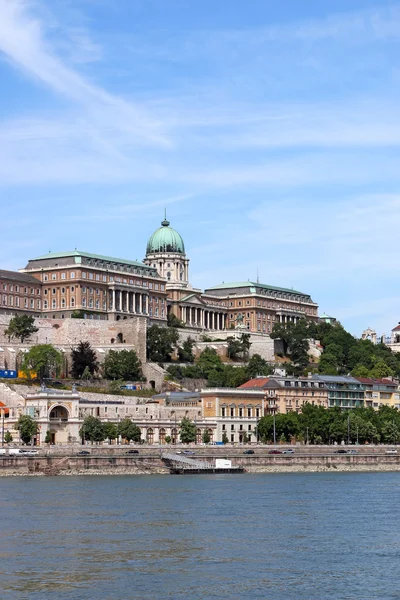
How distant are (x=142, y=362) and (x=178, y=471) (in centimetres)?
4299

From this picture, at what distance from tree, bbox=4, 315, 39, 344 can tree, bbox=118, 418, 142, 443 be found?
94.5 ft

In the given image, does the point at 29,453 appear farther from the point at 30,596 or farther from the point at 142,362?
the point at 30,596

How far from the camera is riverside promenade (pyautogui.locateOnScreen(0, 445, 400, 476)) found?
99312mm

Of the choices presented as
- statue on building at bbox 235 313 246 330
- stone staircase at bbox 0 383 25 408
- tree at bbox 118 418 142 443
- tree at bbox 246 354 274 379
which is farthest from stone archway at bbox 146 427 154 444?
statue on building at bbox 235 313 246 330

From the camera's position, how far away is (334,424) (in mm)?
127062

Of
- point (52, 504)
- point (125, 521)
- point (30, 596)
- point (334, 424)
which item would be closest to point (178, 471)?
point (334, 424)

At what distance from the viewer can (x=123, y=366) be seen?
466 feet

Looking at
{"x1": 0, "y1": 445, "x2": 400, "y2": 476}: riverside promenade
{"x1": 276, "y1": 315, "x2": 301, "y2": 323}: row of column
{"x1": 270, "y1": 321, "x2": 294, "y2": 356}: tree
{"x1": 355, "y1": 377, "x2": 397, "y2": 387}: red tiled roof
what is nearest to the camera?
{"x1": 0, "y1": 445, "x2": 400, "y2": 476}: riverside promenade

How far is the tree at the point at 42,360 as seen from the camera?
133000mm

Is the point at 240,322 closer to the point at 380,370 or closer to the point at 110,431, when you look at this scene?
the point at 380,370

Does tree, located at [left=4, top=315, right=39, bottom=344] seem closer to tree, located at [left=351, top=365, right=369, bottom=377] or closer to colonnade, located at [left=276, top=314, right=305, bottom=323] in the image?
tree, located at [left=351, top=365, right=369, bottom=377]

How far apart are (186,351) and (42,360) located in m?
30.6

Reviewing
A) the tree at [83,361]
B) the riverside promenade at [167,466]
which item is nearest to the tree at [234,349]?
the tree at [83,361]

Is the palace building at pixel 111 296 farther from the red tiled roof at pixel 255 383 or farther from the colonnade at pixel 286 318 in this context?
the red tiled roof at pixel 255 383
